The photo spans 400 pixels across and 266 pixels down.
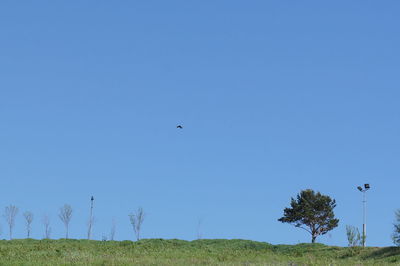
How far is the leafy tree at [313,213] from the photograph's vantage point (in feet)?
261

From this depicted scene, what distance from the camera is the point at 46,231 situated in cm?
8425

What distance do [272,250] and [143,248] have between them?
517 inches

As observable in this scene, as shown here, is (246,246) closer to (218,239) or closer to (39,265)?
(218,239)

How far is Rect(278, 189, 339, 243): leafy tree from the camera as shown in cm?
7950

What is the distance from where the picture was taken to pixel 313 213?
79.3 meters

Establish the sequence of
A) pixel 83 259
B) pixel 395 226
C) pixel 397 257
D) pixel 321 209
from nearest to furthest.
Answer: pixel 83 259 < pixel 397 257 < pixel 395 226 < pixel 321 209

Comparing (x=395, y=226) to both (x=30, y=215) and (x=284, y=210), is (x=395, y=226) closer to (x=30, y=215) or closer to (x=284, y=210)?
(x=284, y=210)

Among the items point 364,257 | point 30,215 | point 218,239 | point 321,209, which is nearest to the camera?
point 364,257

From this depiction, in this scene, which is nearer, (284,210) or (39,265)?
(39,265)

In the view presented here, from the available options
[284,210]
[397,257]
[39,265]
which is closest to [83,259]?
[39,265]

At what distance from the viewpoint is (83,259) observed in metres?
31.2

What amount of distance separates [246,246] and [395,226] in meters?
15.4

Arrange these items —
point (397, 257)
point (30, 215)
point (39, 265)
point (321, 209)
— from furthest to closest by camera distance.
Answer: point (30, 215) → point (321, 209) → point (397, 257) → point (39, 265)

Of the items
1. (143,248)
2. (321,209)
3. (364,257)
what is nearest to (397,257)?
(364,257)
